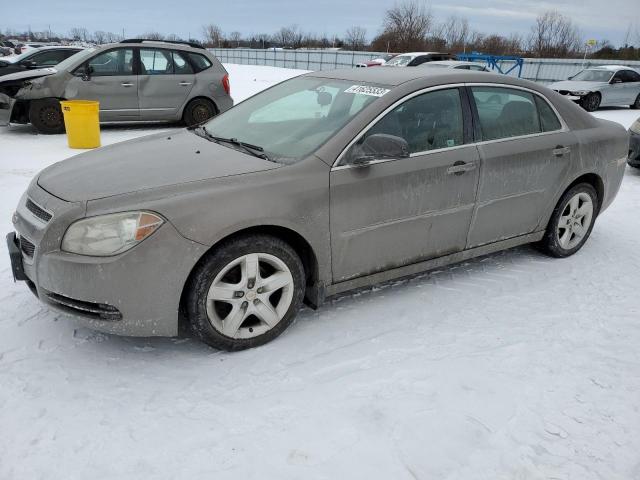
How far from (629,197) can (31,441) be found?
706 cm

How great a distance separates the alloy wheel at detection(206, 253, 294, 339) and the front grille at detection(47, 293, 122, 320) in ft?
1.59

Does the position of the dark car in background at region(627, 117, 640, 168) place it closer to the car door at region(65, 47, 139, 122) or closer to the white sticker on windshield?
the white sticker on windshield

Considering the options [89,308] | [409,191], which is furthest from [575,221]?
[89,308]

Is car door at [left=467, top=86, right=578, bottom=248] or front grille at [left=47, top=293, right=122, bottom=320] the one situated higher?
car door at [left=467, top=86, right=578, bottom=248]

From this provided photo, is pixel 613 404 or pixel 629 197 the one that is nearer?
pixel 613 404

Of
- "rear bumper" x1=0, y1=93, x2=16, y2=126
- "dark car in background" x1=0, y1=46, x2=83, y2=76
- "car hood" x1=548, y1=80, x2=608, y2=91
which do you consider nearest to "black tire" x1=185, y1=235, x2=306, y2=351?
"rear bumper" x1=0, y1=93, x2=16, y2=126

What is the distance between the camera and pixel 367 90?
11.8ft

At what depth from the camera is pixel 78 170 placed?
324cm

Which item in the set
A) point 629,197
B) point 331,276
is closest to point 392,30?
point 629,197

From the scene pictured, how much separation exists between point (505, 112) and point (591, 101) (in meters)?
14.2

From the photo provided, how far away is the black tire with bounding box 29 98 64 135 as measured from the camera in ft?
29.8

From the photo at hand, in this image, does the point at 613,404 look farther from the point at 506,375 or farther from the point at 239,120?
the point at 239,120

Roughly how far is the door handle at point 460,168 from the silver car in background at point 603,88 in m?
14.0

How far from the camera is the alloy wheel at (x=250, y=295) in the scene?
2.94m
